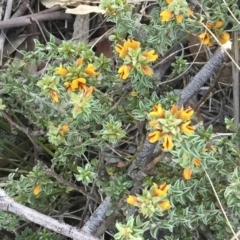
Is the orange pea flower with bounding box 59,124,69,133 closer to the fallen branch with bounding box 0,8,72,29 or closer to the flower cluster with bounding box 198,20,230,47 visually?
the flower cluster with bounding box 198,20,230,47

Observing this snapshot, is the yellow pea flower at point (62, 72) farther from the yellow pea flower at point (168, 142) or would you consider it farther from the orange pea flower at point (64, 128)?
the yellow pea flower at point (168, 142)

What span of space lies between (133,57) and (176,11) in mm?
151

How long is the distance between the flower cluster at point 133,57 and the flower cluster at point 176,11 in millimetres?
96

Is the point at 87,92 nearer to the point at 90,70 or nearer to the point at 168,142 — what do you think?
the point at 90,70

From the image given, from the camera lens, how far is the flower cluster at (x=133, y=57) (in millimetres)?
1195

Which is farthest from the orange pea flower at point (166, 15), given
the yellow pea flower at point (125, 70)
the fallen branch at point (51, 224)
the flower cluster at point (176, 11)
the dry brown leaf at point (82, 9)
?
the dry brown leaf at point (82, 9)

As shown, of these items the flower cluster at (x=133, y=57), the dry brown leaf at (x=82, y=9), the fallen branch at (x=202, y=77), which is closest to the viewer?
the flower cluster at (x=133, y=57)

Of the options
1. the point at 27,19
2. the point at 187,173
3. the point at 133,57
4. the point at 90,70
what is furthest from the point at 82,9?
the point at 187,173

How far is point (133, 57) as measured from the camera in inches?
47.1

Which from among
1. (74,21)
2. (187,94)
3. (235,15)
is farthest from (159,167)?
(74,21)

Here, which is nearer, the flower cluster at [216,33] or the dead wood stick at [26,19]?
the flower cluster at [216,33]

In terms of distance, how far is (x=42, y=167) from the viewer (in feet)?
4.66

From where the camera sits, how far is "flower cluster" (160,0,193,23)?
1.20 meters

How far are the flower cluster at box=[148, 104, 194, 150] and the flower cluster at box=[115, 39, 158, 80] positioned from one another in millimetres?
154
